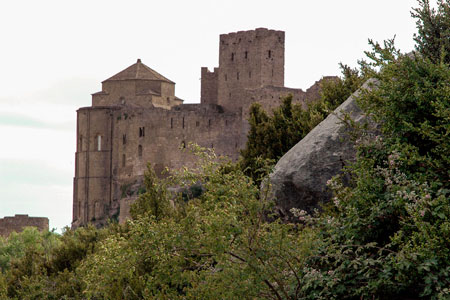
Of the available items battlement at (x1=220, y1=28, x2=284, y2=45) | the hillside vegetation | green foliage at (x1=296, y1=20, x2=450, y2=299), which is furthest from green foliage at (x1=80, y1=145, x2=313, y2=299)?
battlement at (x1=220, y1=28, x2=284, y2=45)

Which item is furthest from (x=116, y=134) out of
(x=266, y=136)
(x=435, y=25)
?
(x=435, y=25)

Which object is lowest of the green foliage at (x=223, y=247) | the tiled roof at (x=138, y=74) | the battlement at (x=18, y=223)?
the battlement at (x=18, y=223)

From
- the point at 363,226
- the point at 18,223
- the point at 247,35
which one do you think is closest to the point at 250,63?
the point at 247,35

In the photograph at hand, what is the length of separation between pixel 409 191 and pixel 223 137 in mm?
57445

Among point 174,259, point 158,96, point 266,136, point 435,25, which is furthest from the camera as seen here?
→ point 158,96

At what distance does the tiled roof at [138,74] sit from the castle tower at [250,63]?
6.57 metres

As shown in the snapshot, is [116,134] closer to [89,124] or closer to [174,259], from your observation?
[89,124]

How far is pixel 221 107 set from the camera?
7069cm

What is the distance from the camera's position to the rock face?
1345cm

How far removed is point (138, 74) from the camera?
73812 mm

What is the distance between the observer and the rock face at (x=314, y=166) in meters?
13.5

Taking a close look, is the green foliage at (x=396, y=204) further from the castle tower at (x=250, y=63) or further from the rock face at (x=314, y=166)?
the castle tower at (x=250, y=63)

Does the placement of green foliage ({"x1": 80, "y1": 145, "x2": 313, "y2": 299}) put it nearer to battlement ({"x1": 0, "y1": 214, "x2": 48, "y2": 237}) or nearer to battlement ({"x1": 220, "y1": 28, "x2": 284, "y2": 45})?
battlement ({"x1": 0, "y1": 214, "x2": 48, "y2": 237})

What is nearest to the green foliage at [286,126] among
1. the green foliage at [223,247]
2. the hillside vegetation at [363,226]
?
the hillside vegetation at [363,226]
